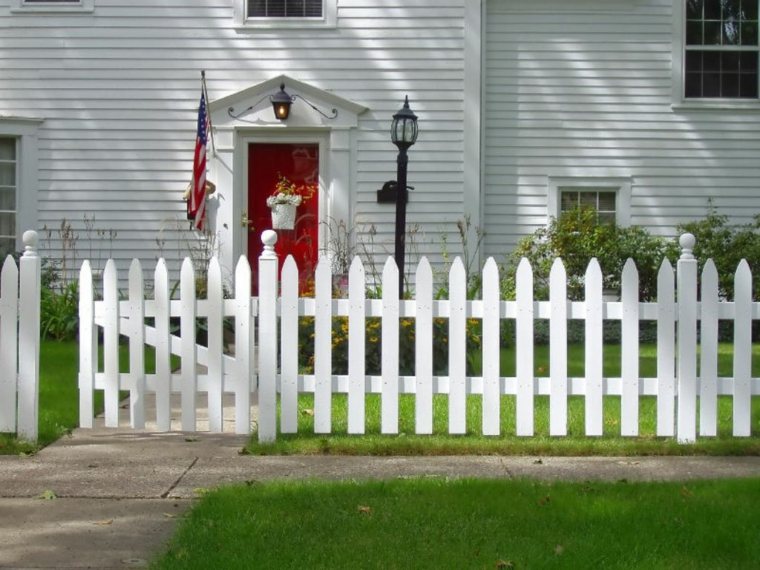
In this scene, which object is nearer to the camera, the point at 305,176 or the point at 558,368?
the point at 558,368

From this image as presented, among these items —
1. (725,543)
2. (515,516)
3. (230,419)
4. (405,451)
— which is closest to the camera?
(725,543)

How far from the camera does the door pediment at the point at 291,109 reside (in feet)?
51.6

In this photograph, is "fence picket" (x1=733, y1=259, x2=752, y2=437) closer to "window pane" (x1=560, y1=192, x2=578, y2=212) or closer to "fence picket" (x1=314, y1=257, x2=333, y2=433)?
"fence picket" (x1=314, y1=257, x2=333, y2=433)

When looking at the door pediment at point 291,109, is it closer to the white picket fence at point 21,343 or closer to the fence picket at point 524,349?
the white picket fence at point 21,343

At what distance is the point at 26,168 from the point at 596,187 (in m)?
7.44

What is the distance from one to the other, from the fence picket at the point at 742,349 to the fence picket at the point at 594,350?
84cm

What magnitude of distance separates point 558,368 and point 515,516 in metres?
2.04

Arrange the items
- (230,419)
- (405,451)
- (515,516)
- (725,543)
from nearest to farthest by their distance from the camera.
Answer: (725,543), (515,516), (405,451), (230,419)

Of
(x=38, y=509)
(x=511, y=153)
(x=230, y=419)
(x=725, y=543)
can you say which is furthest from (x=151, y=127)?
(x=725, y=543)

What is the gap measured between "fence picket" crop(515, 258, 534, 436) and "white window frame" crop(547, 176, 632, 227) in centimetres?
876

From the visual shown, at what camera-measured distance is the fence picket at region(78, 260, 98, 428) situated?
7664mm

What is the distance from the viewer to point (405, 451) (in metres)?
7.48

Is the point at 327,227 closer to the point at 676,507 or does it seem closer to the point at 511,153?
the point at 511,153

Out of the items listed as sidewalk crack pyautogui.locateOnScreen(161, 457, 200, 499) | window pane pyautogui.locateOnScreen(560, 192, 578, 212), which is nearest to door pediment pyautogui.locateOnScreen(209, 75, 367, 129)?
window pane pyautogui.locateOnScreen(560, 192, 578, 212)
